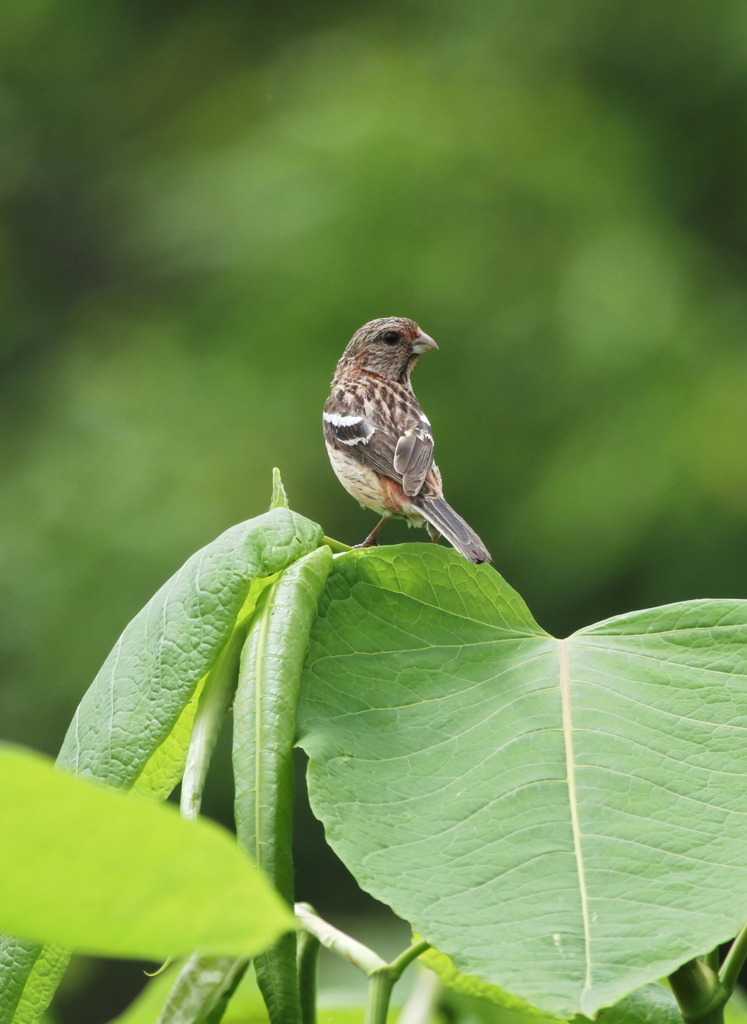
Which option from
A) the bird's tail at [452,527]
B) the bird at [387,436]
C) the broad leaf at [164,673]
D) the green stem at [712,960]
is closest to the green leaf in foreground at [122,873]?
the broad leaf at [164,673]

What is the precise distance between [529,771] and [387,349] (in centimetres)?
372

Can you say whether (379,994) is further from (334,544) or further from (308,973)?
(334,544)

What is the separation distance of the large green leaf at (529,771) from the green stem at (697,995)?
80 mm

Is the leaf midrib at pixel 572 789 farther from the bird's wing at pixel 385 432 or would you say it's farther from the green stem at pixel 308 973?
the bird's wing at pixel 385 432

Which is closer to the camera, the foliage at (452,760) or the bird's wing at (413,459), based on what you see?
the foliage at (452,760)

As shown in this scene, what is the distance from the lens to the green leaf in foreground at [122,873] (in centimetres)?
37

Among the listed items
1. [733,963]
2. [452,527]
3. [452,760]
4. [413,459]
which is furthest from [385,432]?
[733,963]

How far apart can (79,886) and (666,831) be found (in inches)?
21.1

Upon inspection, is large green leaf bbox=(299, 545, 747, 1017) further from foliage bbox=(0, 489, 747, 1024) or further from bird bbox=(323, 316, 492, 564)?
bird bbox=(323, 316, 492, 564)

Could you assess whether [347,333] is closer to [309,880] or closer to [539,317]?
[539,317]

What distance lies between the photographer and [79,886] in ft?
1.28

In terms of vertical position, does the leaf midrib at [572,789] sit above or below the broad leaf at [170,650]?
below

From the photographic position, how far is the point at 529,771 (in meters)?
0.89

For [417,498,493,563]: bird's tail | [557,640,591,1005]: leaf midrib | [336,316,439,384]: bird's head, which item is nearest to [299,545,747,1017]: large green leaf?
[557,640,591,1005]: leaf midrib
